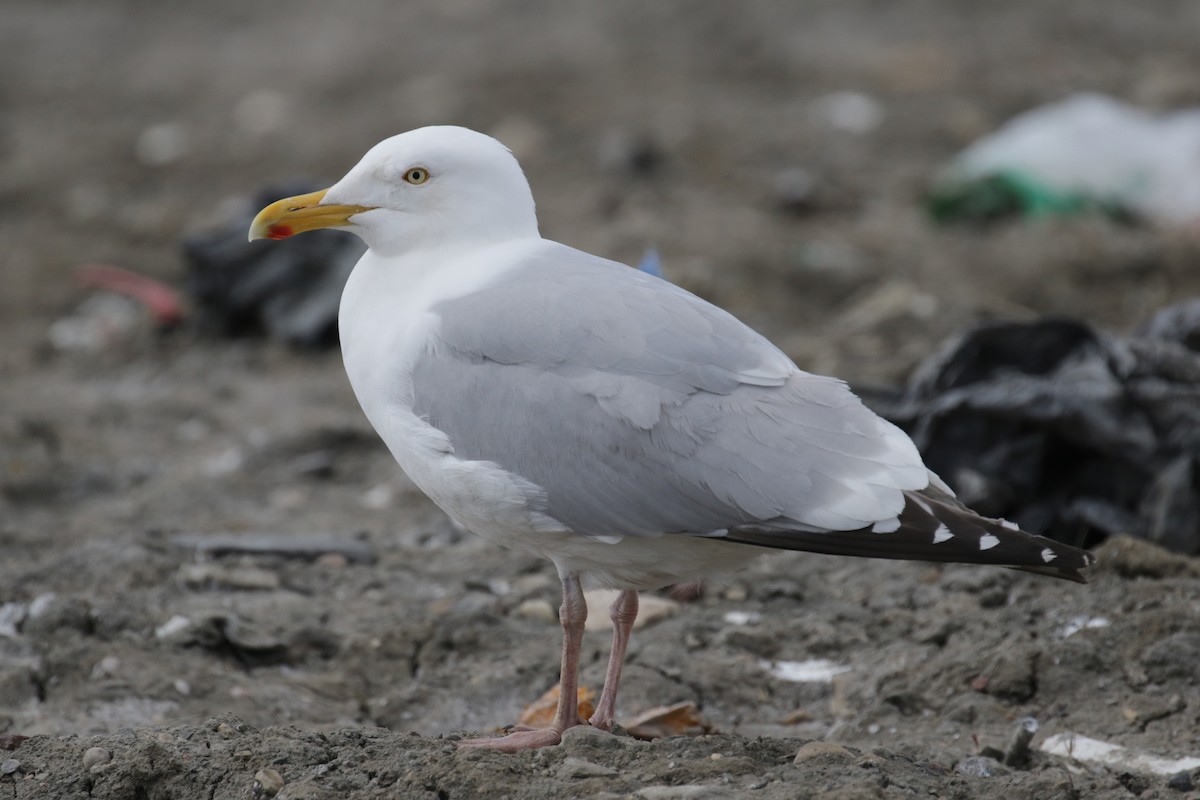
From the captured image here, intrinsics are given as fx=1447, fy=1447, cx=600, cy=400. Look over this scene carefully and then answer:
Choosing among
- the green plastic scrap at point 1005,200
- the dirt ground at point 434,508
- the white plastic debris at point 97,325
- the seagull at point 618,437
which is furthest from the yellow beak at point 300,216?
the green plastic scrap at point 1005,200

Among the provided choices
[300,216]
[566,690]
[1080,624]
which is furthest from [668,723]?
[300,216]

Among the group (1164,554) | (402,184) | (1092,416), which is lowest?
(1164,554)

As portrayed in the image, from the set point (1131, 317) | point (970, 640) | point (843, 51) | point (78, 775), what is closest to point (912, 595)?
point (970, 640)

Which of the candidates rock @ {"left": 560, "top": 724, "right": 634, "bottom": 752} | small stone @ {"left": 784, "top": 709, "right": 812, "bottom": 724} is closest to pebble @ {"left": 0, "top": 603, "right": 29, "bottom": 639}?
rock @ {"left": 560, "top": 724, "right": 634, "bottom": 752}

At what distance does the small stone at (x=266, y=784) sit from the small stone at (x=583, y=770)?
1.85 ft

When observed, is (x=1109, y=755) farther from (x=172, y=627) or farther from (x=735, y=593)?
(x=172, y=627)

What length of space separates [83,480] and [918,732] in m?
3.67

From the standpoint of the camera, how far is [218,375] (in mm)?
7141

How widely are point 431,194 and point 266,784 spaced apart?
1464 millimetres

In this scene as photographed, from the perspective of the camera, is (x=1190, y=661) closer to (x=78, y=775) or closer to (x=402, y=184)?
(x=402, y=184)

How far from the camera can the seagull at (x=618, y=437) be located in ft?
9.78

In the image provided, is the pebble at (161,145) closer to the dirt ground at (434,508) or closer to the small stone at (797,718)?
the dirt ground at (434,508)

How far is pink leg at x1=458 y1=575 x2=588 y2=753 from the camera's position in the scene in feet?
10.6

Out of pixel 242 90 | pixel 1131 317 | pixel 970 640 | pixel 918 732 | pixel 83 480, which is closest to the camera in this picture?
pixel 918 732
